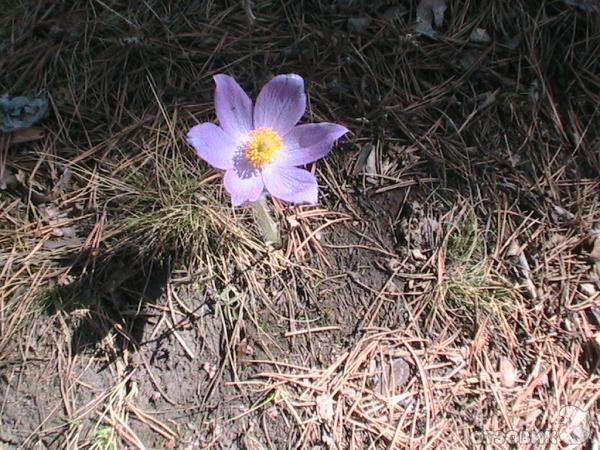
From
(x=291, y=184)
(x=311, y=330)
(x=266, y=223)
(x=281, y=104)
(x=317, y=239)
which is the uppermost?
(x=281, y=104)

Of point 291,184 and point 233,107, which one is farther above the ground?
point 233,107

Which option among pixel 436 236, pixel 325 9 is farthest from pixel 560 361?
pixel 325 9

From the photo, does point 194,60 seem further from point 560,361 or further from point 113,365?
point 560,361

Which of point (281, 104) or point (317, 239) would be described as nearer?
point (281, 104)

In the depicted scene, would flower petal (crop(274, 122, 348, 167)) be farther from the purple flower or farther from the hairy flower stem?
the hairy flower stem

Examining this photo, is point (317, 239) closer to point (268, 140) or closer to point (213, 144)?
point (268, 140)

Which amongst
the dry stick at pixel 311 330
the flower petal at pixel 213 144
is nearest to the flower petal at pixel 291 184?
the flower petal at pixel 213 144

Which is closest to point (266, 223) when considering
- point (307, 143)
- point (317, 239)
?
point (317, 239)
